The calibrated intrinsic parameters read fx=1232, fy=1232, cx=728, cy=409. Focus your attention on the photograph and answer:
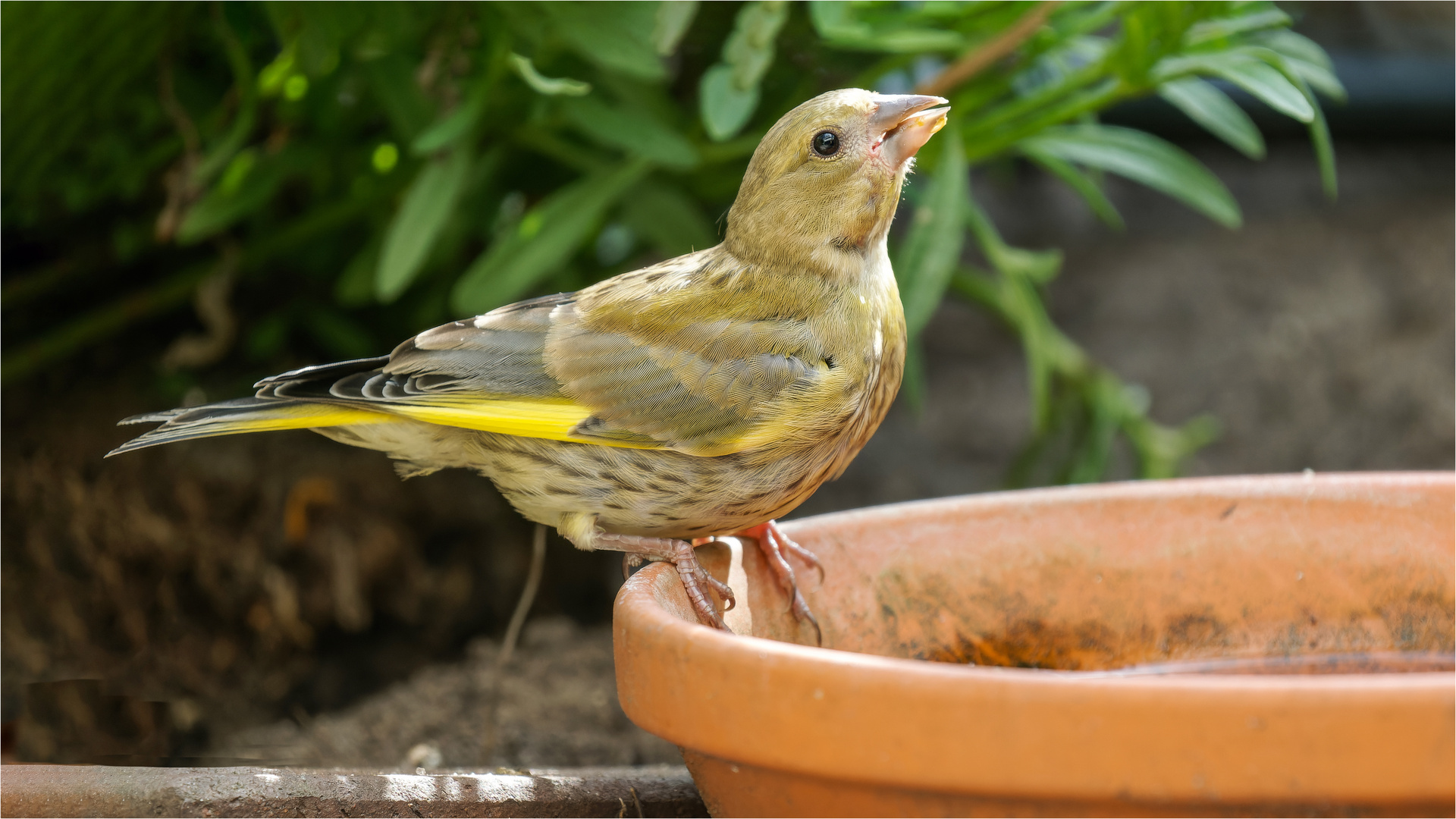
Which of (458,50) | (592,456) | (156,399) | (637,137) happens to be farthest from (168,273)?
(592,456)

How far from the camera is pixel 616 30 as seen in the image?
241 cm

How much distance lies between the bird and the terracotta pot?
0.46 feet

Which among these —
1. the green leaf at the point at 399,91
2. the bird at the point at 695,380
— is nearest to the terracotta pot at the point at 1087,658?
the bird at the point at 695,380

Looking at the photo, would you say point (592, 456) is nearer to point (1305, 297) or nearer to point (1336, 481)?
point (1336, 481)

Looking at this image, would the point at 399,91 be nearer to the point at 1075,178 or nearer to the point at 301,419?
the point at 301,419

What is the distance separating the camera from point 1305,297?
16.6 ft

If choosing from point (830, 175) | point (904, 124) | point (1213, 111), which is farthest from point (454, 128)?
point (1213, 111)

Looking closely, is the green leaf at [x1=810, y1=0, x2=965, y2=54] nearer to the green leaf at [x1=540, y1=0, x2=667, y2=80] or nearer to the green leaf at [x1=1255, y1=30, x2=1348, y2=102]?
the green leaf at [x1=540, y1=0, x2=667, y2=80]

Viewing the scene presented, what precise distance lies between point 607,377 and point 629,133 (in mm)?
758

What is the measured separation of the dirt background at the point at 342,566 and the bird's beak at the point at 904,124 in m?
1.22

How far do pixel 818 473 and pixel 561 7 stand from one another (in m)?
1.07

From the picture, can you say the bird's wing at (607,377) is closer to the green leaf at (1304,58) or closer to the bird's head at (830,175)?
the bird's head at (830,175)

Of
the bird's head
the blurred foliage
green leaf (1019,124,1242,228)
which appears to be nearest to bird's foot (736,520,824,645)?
the bird's head

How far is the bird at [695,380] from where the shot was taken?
6.66 feet
